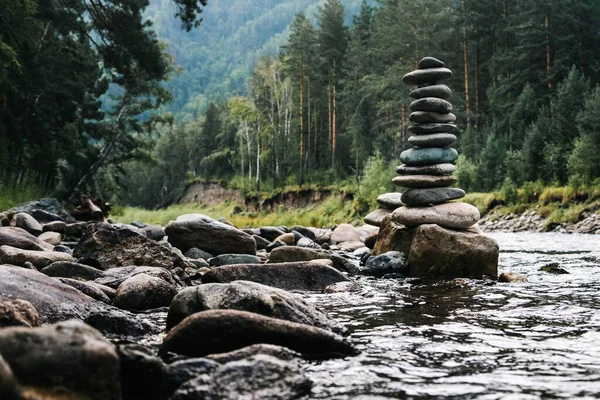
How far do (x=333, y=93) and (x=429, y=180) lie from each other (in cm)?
3877

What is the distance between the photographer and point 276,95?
50.1 meters

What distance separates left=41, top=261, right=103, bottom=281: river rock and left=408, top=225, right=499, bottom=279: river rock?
14.7ft

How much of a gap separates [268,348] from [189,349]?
0.61 metres

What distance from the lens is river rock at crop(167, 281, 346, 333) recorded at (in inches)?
161

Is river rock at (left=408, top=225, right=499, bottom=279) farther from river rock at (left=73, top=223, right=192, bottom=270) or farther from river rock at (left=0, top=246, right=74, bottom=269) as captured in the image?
river rock at (left=0, top=246, right=74, bottom=269)

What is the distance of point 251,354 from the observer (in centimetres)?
312

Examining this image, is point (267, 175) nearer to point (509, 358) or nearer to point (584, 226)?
point (584, 226)

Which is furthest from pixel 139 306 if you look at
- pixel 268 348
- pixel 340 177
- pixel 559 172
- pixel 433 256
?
pixel 340 177

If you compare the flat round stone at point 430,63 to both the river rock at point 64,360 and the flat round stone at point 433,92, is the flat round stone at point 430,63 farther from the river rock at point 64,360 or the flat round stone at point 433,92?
the river rock at point 64,360

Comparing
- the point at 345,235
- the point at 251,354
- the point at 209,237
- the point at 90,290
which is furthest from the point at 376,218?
the point at 251,354

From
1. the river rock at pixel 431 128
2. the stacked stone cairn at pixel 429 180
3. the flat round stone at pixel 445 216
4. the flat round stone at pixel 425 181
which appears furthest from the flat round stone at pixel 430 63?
the flat round stone at pixel 445 216

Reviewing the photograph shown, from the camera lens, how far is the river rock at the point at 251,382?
261cm

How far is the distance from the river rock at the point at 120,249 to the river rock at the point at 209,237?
6.95ft

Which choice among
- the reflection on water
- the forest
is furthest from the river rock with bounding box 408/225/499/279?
the forest
